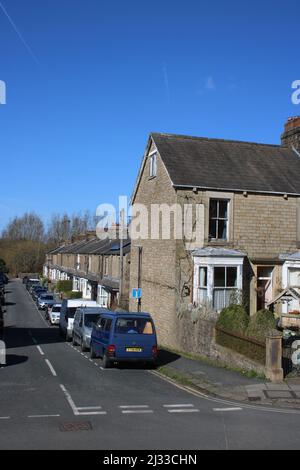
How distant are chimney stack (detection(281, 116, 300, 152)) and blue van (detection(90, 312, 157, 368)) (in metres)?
15.0

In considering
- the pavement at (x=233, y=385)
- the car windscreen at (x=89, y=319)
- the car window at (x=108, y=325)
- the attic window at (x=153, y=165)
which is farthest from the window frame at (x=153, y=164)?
the pavement at (x=233, y=385)

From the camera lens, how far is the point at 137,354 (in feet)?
57.9

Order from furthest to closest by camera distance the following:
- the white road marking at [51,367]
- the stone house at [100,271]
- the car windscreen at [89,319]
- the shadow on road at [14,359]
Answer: the stone house at [100,271], the car windscreen at [89,319], the shadow on road at [14,359], the white road marking at [51,367]

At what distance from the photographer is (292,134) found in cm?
2866

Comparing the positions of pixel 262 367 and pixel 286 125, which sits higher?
pixel 286 125

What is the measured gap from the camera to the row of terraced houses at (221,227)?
2352cm

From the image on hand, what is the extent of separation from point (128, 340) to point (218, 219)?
894 cm

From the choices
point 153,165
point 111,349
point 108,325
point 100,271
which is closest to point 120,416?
point 111,349

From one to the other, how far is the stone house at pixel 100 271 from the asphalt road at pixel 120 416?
67.2 feet

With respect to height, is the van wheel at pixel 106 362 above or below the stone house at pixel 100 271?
below

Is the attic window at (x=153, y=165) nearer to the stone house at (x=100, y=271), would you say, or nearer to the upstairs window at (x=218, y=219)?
the upstairs window at (x=218, y=219)
